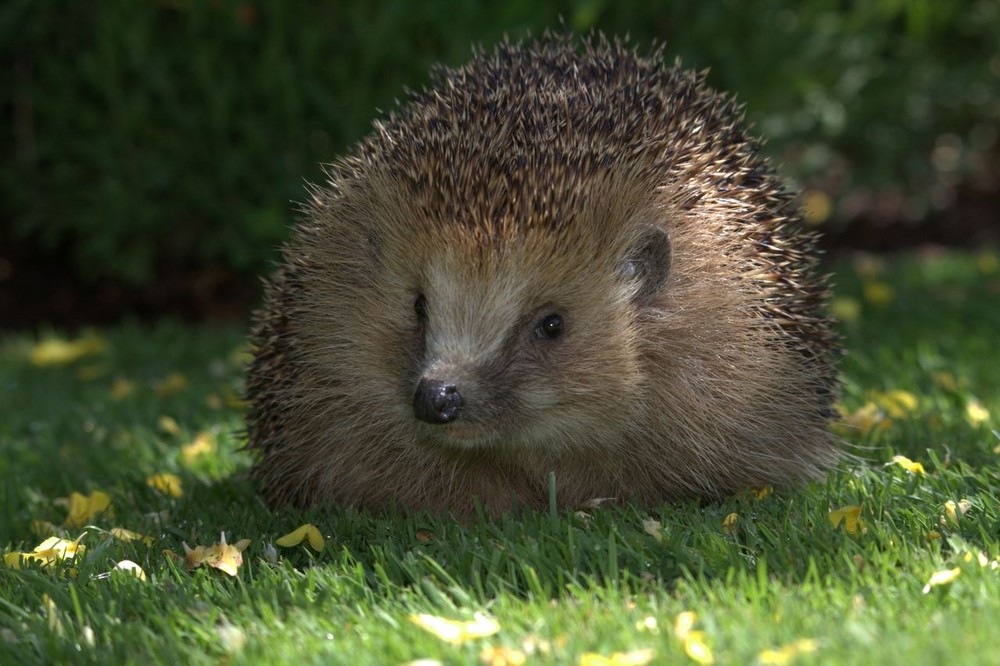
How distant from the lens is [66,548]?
14.1 feet

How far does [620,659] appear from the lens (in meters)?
3.06

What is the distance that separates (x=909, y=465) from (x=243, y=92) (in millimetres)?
5835

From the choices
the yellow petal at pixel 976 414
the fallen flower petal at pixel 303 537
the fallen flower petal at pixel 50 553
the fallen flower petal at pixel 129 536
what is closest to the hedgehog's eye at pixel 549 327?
the fallen flower petal at pixel 303 537

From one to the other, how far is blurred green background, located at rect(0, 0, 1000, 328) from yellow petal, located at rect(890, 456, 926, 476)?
15.8 feet

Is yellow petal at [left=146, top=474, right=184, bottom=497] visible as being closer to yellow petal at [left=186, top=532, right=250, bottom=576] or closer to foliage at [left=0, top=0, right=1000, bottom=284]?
yellow petal at [left=186, top=532, right=250, bottom=576]

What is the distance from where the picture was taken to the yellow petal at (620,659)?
120 inches

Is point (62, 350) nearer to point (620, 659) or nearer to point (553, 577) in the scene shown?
point (553, 577)

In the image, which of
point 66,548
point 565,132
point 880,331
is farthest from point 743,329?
point 880,331

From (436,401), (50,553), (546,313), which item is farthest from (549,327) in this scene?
(50,553)

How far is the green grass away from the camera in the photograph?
3.23m

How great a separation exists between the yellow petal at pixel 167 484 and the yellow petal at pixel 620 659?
2.55 meters

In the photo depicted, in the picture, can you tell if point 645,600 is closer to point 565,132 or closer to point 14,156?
point 565,132

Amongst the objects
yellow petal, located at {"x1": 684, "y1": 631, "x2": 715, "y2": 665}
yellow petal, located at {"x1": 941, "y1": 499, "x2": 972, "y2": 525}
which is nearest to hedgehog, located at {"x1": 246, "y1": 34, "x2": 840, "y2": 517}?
yellow petal, located at {"x1": 941, "y1": 499, "x2": 972, "y2": 525}

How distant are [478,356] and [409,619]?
929 mm
